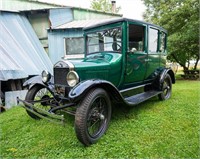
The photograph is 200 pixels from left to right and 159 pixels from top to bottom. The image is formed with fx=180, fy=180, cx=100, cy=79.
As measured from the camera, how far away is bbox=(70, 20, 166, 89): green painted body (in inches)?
122

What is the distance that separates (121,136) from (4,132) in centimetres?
207

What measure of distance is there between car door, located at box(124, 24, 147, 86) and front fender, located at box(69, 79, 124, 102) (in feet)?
2.29

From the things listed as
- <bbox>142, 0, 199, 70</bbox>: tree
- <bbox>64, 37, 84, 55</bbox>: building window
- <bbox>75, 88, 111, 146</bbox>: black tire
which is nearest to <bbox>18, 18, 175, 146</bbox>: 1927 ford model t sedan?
<bbox>75, 88, 111, 146</bbox>: black tire

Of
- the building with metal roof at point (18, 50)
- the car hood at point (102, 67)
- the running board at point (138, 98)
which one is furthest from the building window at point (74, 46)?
the running board at point (138, 98)

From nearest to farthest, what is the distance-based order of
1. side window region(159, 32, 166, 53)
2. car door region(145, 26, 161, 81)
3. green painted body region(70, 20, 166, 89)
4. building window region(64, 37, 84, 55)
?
1. green painted body region(70, 20, 166, 89)
2. car door region(145, 26, 161, 81)
3. side window region(159, 32, 166, 53)
4. building window region(64, 37, 84, 55)

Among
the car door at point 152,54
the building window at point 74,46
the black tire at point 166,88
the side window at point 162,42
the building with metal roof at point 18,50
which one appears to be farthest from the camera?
the building window at point 74,46

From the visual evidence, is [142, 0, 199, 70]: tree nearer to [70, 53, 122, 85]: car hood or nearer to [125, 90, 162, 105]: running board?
[125, 90, 162, 105]: running board

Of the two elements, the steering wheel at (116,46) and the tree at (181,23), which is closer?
the steering wheel at (116,46)

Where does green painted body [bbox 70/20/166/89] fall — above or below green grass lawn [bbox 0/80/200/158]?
above

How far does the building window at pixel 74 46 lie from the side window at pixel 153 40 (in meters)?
3.84

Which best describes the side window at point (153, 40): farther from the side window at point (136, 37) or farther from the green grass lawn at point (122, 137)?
the green grass lawn at point (122, 137)

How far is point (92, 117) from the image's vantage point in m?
2.76

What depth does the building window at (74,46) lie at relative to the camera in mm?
7704

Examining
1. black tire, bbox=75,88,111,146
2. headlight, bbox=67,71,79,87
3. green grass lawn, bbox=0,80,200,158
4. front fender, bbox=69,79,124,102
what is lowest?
green grass lawn, bbox=0,80,200,158
